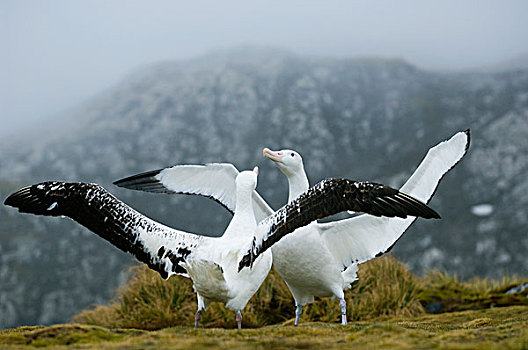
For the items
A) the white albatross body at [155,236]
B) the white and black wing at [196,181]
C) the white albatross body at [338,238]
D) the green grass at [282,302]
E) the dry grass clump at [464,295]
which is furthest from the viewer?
the dry grass clump at [464,295]

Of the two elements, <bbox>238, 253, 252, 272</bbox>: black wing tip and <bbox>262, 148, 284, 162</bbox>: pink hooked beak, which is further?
<bbox>262, 148, 284, 162</bbox>: pink hooked beak

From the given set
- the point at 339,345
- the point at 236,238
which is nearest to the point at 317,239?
the point at 236,238

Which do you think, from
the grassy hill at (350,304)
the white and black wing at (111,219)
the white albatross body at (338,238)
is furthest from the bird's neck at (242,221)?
the grassy hill at (350,304)

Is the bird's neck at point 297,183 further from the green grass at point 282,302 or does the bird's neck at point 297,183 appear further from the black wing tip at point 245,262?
the green grass at point 282,302

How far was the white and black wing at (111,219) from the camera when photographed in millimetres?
5586

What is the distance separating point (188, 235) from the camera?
5840 mm

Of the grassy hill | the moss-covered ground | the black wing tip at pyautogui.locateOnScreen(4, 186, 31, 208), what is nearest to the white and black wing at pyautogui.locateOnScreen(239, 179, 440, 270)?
the moss-covered ground

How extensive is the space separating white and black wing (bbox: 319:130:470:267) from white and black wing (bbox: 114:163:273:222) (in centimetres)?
139

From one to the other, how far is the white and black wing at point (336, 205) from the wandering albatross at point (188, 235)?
0.01 metres

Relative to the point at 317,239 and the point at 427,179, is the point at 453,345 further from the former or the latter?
the point at 427,179

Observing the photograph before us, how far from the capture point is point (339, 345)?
291cm

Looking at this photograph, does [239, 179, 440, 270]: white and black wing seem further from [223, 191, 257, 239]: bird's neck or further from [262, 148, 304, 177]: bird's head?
[262, 148, 304, 177]: bird's head

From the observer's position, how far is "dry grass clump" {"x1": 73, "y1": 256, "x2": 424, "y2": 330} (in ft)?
30.6

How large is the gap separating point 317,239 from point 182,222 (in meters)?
24.7
